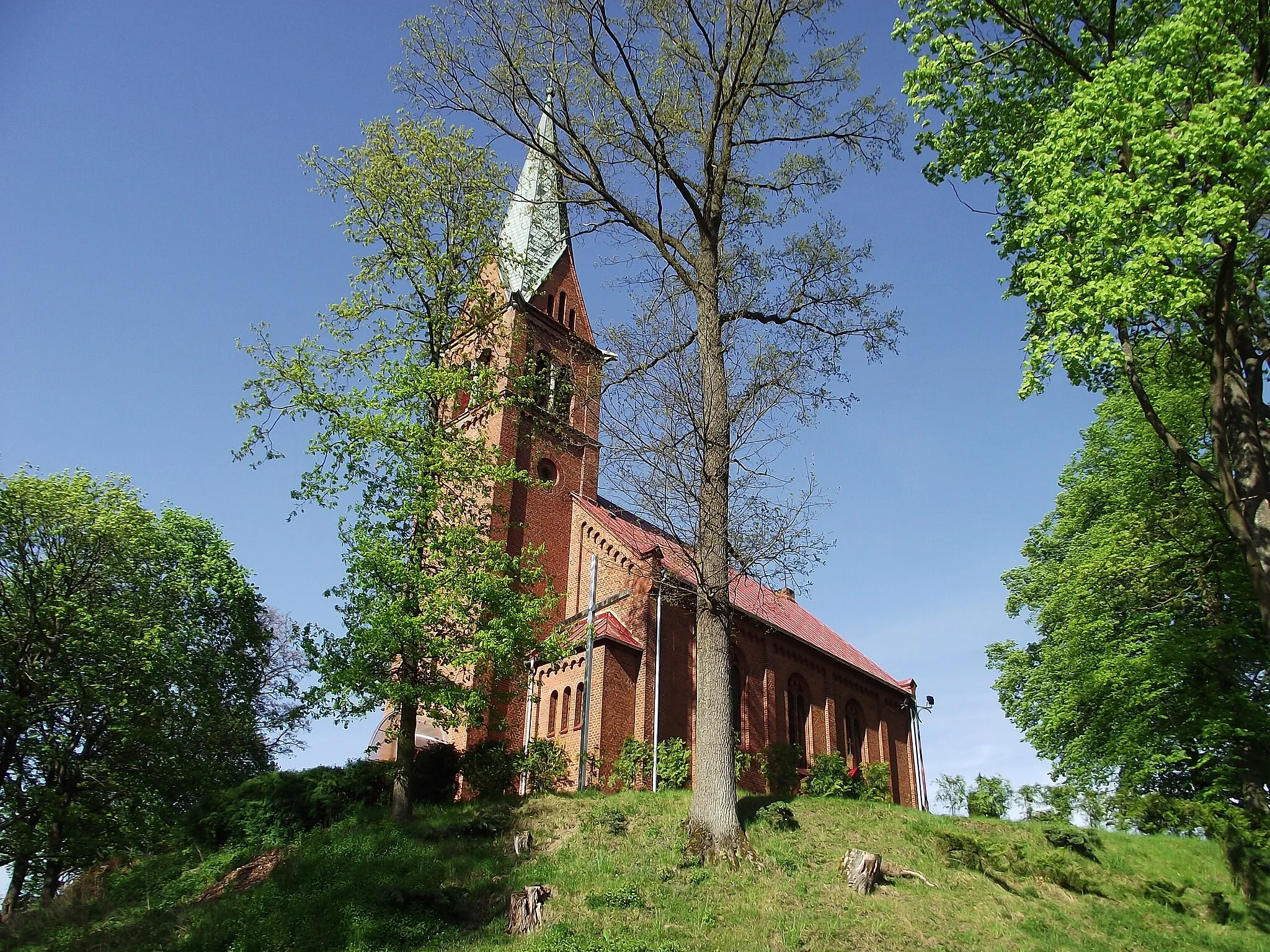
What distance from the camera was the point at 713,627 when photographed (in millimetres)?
14703

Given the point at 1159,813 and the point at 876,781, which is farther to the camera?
the point at 876,781

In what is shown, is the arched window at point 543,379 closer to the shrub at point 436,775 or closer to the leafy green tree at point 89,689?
the shrub at point 436,775

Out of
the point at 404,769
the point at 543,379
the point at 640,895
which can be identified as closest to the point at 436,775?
the point at 404,769

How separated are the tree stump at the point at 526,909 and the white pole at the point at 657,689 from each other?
870 cm

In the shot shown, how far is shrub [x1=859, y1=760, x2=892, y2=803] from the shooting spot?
22953 mm

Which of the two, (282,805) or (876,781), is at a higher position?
(876,781)

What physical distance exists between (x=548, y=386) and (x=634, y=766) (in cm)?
901

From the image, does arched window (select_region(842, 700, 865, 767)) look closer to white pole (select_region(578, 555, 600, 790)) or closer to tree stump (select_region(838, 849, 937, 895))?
white pole (select_region(578, 555, 600, 790))

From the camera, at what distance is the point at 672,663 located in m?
22.9

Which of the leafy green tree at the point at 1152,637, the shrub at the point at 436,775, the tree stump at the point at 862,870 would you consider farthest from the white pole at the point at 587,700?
the leafy green tree at the point at 1152,637

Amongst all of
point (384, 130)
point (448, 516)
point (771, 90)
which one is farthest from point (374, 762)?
point (771, 90)

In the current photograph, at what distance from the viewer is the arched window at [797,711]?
2764cm

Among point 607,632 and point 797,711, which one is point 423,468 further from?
point 797,711

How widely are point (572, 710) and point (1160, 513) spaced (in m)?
14.1
